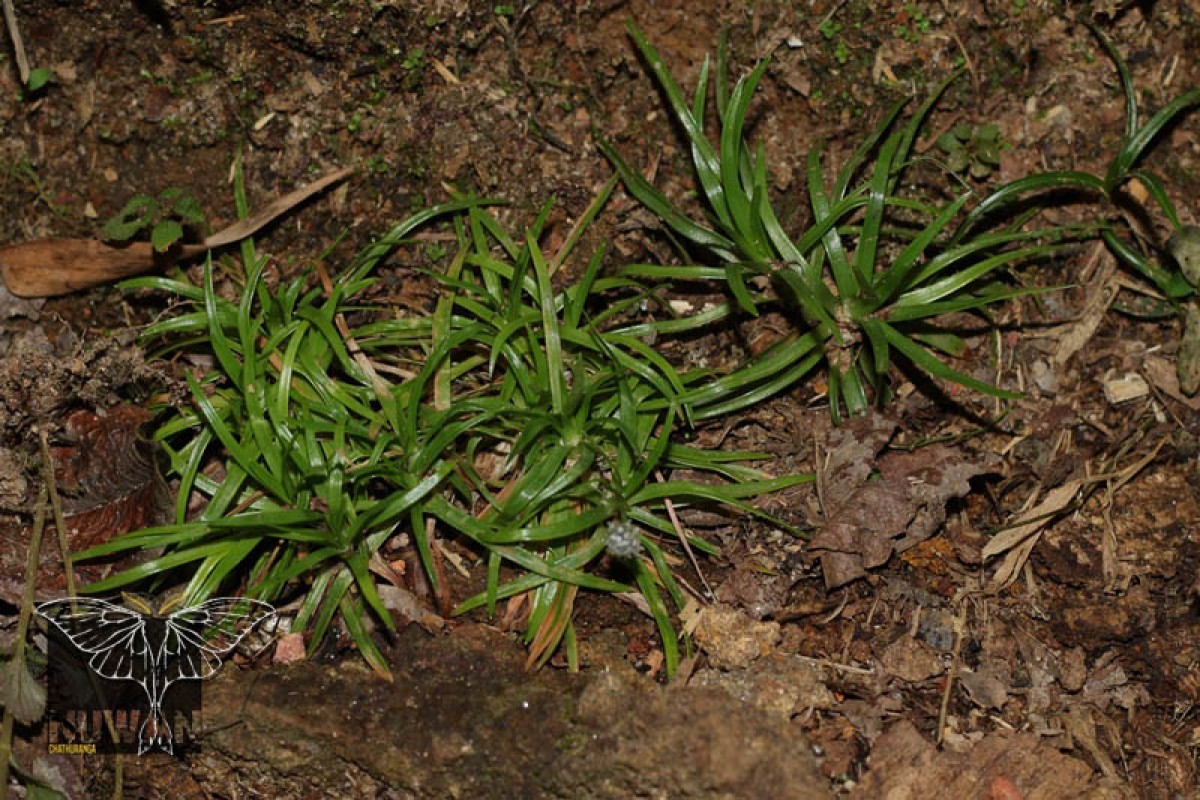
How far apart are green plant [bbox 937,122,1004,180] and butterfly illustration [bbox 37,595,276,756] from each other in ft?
7.59

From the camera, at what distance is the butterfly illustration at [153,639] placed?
8.22ft

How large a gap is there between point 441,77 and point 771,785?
2.16 m

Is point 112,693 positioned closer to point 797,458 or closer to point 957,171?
point 797,458

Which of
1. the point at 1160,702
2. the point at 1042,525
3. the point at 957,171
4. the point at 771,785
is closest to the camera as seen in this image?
the point at 771,785

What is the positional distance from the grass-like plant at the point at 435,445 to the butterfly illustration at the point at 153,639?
67 millimetres

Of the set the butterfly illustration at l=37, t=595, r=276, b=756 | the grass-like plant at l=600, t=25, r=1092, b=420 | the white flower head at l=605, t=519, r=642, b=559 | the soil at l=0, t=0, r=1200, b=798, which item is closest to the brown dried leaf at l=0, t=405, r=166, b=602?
the soil at l=0, t=0, r=1200, b=798

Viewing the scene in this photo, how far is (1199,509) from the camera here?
2762mm

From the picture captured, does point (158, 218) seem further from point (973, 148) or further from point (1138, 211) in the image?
point (1138, 211)

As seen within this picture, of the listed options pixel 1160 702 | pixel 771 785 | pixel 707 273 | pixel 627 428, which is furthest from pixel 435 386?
pixel 1160 702

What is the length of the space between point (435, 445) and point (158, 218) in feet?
3.74

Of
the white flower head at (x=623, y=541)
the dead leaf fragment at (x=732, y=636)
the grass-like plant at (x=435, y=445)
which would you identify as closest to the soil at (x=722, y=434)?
the dead leaf fragment at (x=732, y=636)

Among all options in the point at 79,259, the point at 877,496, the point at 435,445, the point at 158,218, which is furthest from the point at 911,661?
the point at 79,259

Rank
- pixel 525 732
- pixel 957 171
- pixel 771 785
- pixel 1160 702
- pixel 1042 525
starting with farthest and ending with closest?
1. pixel 957 171
2. pixel 1042 525
3. pixel 1160 702
4. pixel 525 732
5. pixel 771 785

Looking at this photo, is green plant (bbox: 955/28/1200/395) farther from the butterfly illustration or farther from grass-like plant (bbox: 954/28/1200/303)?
the butterfly illustration
